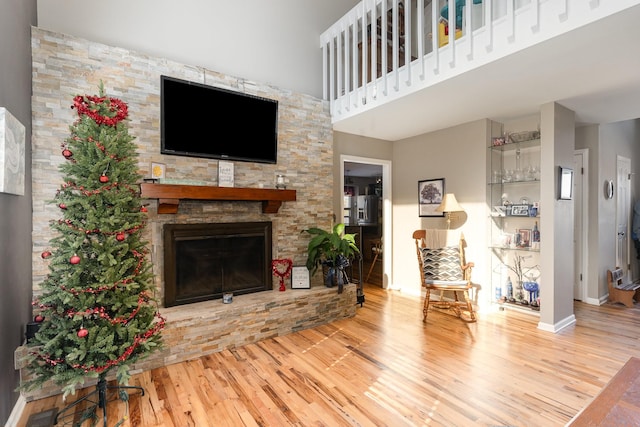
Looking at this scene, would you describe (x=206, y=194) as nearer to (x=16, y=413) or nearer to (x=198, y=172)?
(x=198, y=172)

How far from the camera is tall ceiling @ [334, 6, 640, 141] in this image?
2.04 meters

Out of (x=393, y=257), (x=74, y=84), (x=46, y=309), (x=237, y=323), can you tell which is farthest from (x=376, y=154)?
(x=46, y=309)

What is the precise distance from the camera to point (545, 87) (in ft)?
9.25

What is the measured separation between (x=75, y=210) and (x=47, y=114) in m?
A: 1.12

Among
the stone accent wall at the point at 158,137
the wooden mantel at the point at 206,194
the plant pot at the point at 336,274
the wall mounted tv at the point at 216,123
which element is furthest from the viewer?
the plant pot at the point at 336,274

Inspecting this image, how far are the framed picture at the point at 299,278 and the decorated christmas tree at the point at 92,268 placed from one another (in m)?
1.74

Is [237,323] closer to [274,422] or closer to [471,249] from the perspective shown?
[274,422]

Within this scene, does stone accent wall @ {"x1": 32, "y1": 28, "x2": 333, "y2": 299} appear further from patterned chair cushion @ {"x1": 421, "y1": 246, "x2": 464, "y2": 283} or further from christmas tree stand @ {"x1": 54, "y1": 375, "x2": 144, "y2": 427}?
patterned chair cushion @ {"x1": 421, "y1": 246, "x2": 464, "y2": 283}

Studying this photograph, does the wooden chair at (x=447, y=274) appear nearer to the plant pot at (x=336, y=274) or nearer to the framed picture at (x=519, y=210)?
the framed picture at (x=519, y=210)

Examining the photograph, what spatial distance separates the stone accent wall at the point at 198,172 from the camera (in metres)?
2.41

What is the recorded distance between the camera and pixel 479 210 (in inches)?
153

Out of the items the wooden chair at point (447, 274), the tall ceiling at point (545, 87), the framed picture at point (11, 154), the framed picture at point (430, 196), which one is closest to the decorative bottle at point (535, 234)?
the wooden chair at point (447, 274)

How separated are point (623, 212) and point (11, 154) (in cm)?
718

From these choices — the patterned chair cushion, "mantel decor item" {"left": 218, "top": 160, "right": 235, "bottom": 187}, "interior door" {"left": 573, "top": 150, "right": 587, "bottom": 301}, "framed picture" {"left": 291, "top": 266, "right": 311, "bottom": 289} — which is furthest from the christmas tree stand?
"interior door" {"left": 573, "top": 150, "right": 587, "bottom": 301}
